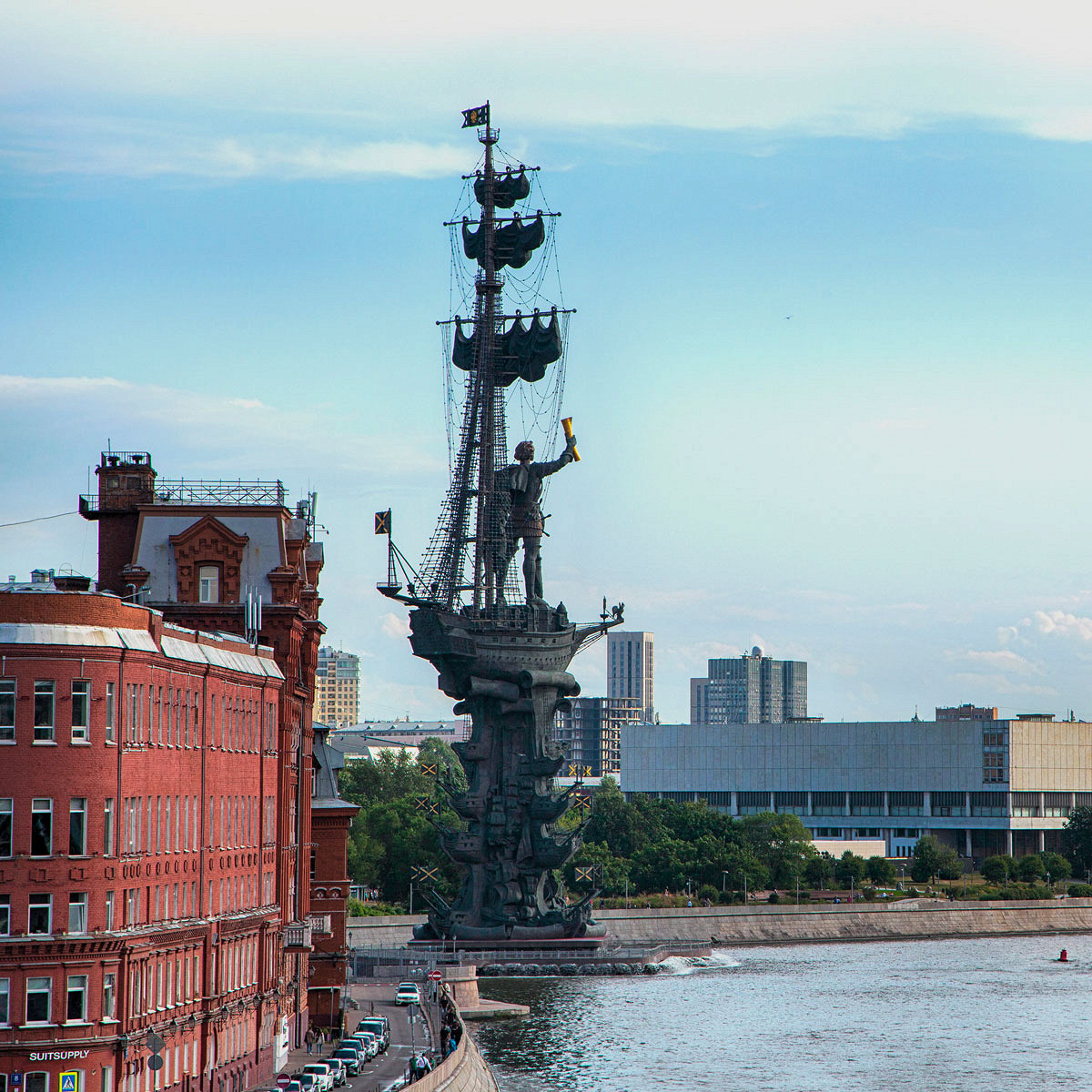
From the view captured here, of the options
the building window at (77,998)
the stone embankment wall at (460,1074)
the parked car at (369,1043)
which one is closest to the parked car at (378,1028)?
the parked car at (369,1043)

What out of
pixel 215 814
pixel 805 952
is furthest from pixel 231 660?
pixel 805 952

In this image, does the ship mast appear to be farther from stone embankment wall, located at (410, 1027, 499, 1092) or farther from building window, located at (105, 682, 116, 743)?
building window, located at (105, 682, 116, 743)

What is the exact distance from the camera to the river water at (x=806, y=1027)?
9725 cm

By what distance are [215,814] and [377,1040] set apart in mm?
18296

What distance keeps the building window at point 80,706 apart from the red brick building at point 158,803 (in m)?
0.06

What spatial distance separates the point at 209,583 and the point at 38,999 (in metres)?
30.0

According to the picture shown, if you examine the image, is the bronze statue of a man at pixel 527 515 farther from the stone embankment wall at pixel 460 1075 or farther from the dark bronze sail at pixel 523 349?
the stone embankment wall at pixel 460 1075

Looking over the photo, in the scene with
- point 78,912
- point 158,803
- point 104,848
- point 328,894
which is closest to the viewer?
point 78,912

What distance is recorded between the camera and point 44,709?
58.0 metres

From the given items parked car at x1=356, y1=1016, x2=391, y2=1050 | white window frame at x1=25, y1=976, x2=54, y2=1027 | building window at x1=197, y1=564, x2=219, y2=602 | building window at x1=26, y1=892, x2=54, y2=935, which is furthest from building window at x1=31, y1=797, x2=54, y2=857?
parked car at x1=356, y1=1016, x2=391, y2=1050

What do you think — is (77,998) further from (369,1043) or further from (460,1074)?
(369,1043)

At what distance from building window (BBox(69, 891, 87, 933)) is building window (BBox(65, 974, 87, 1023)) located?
4.37 ft

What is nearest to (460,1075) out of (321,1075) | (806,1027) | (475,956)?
(321,1075)

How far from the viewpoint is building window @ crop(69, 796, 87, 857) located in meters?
57.9
